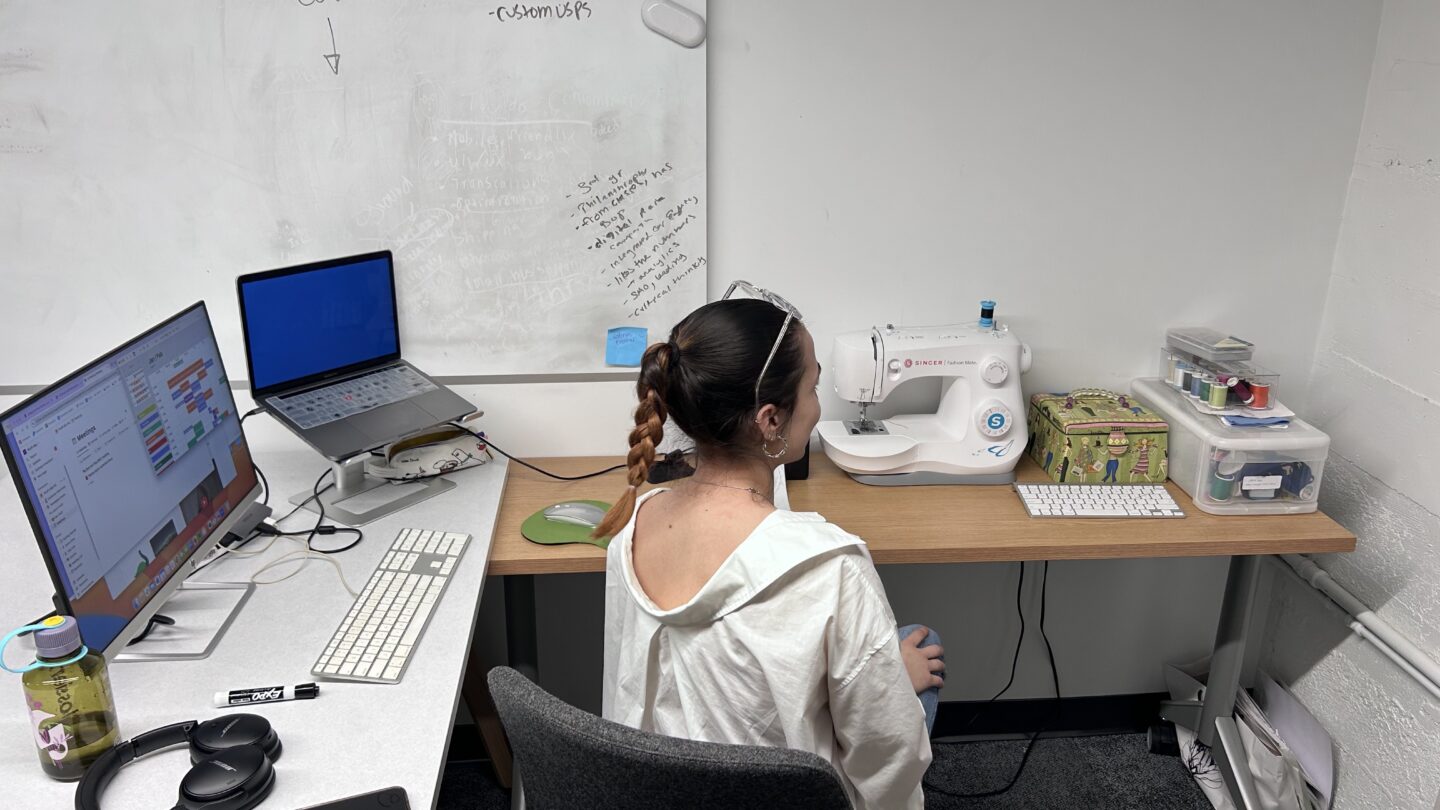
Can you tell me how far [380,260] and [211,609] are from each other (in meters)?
0.82

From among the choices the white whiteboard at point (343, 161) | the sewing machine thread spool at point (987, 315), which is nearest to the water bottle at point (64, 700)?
the white whiteboard at point (343, 161)

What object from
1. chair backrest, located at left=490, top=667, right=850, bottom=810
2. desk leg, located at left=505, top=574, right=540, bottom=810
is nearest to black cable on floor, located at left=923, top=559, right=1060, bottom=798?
desk leg, located at left=505, top=574, right=540, bottom=810

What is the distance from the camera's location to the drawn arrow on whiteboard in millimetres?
2115

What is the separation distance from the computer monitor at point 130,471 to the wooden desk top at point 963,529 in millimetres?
496

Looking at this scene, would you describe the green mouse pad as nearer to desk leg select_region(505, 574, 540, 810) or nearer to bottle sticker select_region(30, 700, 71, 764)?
desk leg select_region(505, 574, 540, 810)

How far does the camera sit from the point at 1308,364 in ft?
8.25

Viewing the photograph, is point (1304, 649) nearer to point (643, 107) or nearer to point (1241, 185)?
point (1241, 185)

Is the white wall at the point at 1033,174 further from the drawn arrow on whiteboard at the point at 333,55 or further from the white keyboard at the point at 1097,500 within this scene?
the drawn arrow on whiteboard at the point at 333,55

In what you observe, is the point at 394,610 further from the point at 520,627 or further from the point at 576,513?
the point at 520,627

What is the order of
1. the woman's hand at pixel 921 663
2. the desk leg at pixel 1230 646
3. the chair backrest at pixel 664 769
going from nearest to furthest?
the chair backrest at pixel 664 769 → the woman's hand at pixel 921 663 → the desk leg at pixel 1230 646

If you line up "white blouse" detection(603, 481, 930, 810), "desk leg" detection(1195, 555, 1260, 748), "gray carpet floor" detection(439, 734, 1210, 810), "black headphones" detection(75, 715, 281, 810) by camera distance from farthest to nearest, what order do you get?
"gray carpet floor" detection(439, 734, 1210, 810) → "desk leg" detection(1195, 555, 1260, 748) → "white blouse" detection(603, 481, 930, 810) → "black headphones" detection(75, 715, 281, 810)

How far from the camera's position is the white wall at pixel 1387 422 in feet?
6.97

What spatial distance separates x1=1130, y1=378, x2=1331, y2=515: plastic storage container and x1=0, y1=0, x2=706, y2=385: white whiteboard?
1099 mm

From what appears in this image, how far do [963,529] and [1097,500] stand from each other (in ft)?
1.03
